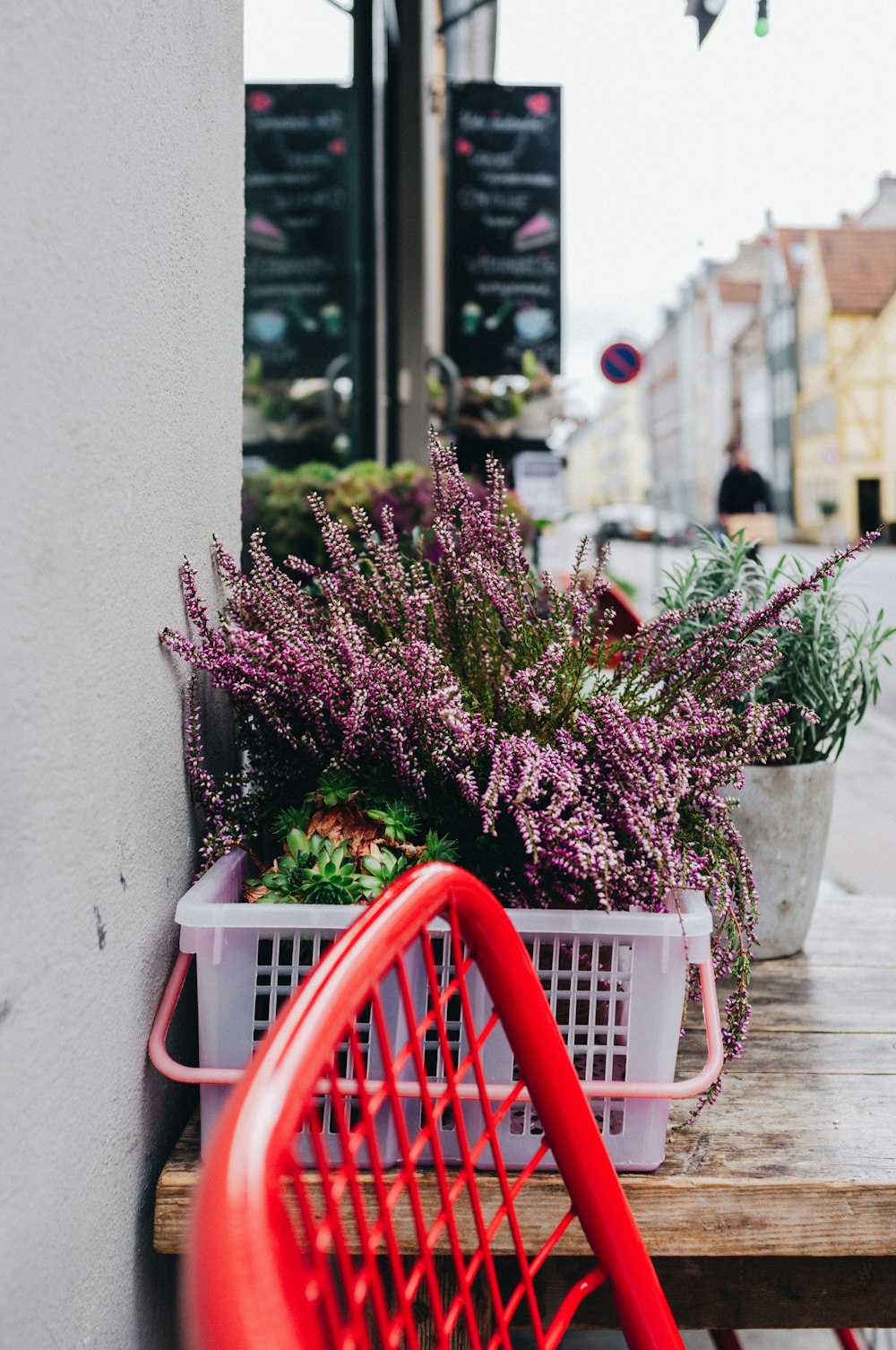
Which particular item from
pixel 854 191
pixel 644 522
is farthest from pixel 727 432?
pixel 854 191

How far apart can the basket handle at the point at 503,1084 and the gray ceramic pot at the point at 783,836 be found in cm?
46

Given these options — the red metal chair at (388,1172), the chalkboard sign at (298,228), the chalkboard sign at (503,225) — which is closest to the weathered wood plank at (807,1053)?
the red metal chair at (388,1172)

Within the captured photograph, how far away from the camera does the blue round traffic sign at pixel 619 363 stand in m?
7.43

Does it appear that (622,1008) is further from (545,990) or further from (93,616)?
(93,616)

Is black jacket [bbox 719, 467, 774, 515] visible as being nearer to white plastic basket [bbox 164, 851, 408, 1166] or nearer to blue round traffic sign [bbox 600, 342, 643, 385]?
blue round traffic sign [bbox 600, 342, 643, 385]

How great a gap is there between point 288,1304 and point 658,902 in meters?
0.67

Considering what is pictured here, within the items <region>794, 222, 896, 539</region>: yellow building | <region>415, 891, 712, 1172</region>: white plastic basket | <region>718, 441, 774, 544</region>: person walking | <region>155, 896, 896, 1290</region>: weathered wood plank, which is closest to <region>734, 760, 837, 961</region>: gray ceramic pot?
<region>155, 896, 896, 1290</region>: weathered wood plank

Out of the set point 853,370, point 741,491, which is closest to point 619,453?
point 853,370

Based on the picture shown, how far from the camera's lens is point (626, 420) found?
268 feet

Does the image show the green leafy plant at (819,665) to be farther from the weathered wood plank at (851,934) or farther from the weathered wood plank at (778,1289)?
the weathered wood plank at (778,1289)

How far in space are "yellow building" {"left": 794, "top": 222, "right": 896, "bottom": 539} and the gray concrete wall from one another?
38619 mm

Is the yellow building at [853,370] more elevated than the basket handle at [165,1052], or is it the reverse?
the yellow building at [853,370]

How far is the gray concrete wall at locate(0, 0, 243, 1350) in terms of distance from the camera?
26.9 inches

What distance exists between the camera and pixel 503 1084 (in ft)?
3.20
